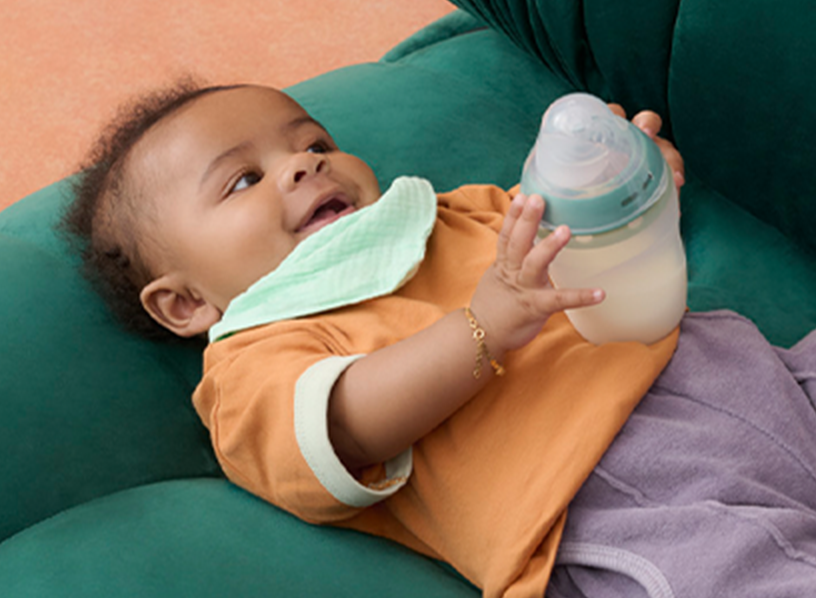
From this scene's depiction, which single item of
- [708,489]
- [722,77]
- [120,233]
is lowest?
[708,489]

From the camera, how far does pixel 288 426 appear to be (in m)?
0.81

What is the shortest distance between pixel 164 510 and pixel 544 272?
43 centimetres

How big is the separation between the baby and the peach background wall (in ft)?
3.80

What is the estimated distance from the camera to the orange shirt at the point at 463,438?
808mm

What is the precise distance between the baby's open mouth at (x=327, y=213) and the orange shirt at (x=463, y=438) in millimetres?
115

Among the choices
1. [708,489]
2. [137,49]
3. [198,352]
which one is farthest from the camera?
[137,49]

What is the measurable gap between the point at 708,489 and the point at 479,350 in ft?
0.77

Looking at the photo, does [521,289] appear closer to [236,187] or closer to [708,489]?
[708,489]

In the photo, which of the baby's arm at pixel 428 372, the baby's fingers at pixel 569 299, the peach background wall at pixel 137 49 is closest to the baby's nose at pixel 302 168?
the baby's arm at pixel 428 372

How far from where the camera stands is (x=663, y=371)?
886mm

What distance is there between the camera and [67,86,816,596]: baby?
31.6 inches

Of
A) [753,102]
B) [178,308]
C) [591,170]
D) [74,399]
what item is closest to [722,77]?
[753,102]

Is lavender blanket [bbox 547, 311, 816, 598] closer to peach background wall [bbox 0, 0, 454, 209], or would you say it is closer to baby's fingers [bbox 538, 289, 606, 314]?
baby's fingers [bbox 538, 289, 606, 314]

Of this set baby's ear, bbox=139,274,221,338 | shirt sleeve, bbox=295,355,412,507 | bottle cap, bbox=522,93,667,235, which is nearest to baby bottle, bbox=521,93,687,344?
bottle cap, bbox=522,93,667,235
